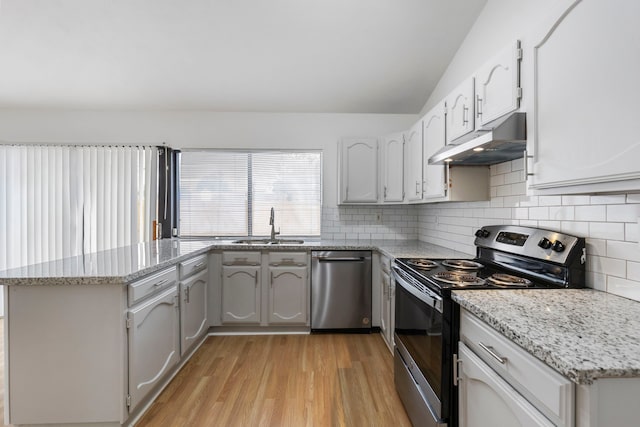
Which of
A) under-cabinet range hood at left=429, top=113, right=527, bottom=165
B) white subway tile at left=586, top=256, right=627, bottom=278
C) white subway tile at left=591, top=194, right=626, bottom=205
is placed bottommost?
white subway tile at left=586, top=256, right=627, bottom=278

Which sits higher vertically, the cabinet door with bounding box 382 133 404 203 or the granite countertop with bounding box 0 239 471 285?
the cabinet door with bounding box 382 133 404 203

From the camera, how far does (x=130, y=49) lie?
110 inches

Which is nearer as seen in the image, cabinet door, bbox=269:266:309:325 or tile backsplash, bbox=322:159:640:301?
tile backsplash, bbox=322:159:640:301

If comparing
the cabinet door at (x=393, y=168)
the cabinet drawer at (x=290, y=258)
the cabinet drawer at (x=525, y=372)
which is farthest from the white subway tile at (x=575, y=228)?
the cabinet drawer at (x=290, y=258)

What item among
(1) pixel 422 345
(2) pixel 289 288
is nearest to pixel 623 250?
(1) pixel 422 345

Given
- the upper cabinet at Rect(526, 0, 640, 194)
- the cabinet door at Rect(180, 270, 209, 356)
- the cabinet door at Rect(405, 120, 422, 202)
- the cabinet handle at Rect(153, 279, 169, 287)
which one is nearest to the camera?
the upper cabinet at Rect(526, 0, 640, 194)

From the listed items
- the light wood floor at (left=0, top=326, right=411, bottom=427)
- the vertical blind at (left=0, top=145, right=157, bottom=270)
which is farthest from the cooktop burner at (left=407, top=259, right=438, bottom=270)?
the vertical blind at (left=0, top=145, right=157, bottom=270)

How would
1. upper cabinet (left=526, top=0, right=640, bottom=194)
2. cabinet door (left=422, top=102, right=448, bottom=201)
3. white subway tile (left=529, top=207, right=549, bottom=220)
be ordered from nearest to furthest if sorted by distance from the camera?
1. upper cabinet (left=526, top=0, right=640, bottom=194)
2. white subway tile (left=529, top=207, right=549, bottom=220)
3. cabinet door (left=422, top=102, right=448, bottom=201)

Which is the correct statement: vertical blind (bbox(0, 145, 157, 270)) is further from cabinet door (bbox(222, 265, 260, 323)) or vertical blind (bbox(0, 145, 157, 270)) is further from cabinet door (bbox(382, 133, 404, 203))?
cabinet door (bbox(382, 133, 404, 203))

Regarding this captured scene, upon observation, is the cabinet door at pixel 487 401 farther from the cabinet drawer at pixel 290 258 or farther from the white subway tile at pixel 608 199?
the cabinet drawer at pixel 290 258

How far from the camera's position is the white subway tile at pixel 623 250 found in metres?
1.23

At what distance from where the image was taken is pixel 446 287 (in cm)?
136

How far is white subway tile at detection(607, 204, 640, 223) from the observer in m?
1.23

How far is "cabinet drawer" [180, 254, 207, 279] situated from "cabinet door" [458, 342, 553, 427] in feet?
6.63
